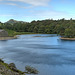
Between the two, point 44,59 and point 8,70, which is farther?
point 44,59

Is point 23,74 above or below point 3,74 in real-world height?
below

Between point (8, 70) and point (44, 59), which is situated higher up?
point (8, 70)

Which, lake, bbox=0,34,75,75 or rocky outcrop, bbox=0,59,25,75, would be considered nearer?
rocky outcrop, bbox=0,59,25,75

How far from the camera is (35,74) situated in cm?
1443

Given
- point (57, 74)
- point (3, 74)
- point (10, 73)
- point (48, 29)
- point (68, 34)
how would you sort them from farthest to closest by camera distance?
point (48, 29), point (68, 34), point (57, 74), point (10, 73), point (3, 74)

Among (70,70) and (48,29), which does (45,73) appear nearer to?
(70,70)

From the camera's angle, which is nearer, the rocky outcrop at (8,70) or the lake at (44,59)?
the rocky outcrop at (8,70)

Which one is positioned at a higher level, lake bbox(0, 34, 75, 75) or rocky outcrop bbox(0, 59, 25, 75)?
rocky outcrop bbox(0, 59, 25, 75)

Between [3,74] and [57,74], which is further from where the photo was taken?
[57,74]

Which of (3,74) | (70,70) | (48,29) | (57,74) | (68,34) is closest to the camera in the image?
(3,74)

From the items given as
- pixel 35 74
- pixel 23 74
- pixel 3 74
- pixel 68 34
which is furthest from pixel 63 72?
pixel 68 34

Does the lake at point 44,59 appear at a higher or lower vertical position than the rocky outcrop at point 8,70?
lower

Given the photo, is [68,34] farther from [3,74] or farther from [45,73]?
[3,74]

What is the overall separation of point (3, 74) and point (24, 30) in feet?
363
